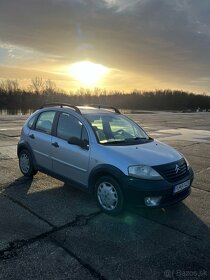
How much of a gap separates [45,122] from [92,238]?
3.00 metres

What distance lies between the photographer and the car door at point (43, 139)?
606 centimetres

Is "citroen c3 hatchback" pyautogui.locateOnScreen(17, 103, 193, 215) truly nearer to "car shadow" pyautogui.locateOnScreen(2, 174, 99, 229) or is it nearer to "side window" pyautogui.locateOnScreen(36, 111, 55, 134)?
"side window" pyautogui.locateOnScreen(36, 111, 55, 134)

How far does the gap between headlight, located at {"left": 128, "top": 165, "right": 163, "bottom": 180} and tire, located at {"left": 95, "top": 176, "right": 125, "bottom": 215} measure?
1.05ft

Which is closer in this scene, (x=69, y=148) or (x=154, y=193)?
(x=154, y=193)

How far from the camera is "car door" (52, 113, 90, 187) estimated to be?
208 inches

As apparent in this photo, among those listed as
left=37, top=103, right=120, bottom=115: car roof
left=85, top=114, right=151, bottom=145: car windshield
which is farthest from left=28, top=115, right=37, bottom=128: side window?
left=85, top=114, right=151, bottom=145: car windshield

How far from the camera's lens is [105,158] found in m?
4.89

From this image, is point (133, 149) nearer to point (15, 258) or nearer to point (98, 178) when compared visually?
point (98, 178)

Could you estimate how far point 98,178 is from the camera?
5.04m

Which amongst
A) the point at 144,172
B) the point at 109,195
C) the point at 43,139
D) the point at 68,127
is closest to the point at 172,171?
the point at 144,172

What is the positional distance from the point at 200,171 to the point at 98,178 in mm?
3941

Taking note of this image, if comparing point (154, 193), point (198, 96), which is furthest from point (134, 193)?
point (198, 96)

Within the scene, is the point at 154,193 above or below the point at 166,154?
below

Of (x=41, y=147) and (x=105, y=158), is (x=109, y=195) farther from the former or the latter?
A: (x=41, y=147)
